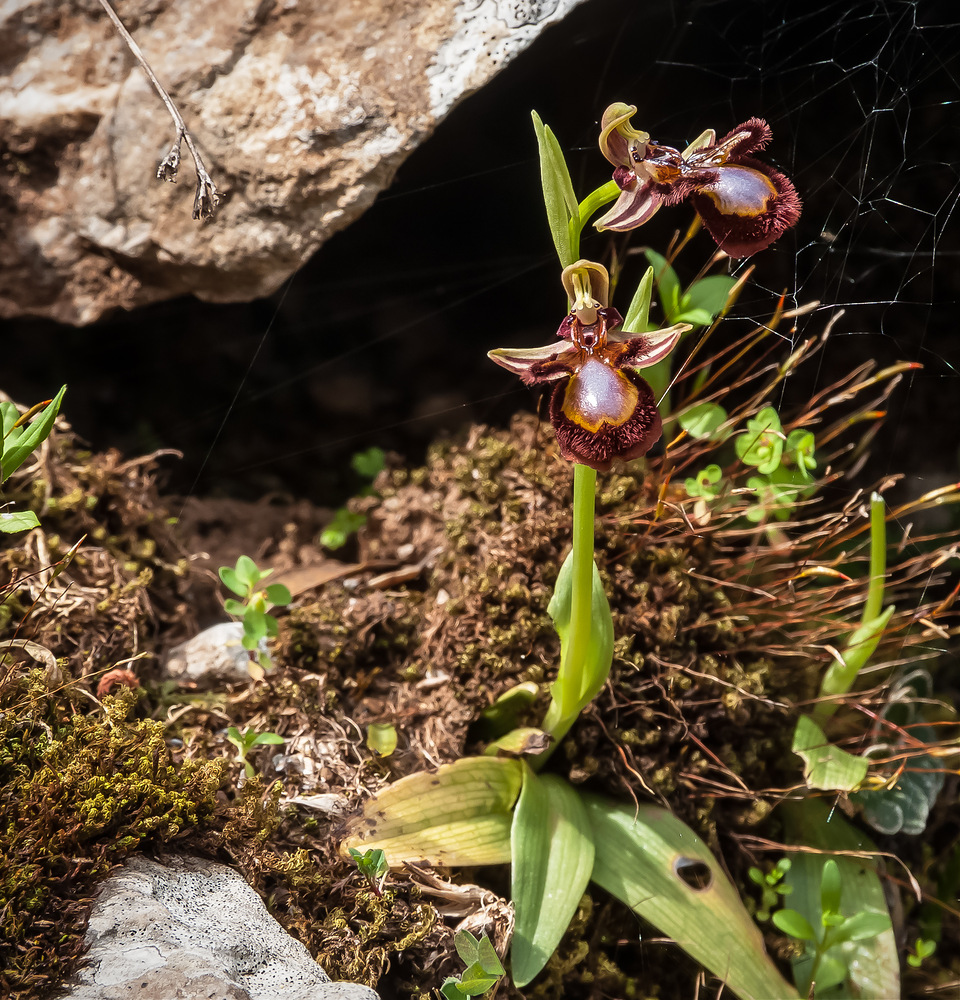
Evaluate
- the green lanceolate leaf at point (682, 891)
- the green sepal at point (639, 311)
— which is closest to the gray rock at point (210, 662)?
the green lanceolate leaf at point (682, 891)

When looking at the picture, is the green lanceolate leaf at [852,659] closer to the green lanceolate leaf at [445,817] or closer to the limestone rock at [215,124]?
the green lanceolate leaf at [445,817]

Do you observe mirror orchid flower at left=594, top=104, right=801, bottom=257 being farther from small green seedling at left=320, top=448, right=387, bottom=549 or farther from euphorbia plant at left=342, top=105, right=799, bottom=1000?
small green seedling at left=320, top=448, right=387, bottom=549

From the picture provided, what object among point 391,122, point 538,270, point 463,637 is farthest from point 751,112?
point 463,637

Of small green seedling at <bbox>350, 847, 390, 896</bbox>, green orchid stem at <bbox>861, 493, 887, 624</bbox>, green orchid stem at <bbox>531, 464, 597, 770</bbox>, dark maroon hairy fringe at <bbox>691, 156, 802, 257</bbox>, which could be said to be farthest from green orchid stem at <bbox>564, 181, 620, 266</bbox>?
small green seedling at <bbox>350, 847, 390, 896</bbox>

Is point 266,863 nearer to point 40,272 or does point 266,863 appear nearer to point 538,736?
point 538,736

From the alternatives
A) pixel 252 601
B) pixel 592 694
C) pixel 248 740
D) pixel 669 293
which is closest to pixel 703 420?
pixel 669 293
